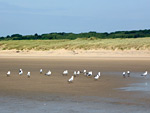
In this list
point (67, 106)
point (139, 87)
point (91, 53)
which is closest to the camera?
point (67, 106)

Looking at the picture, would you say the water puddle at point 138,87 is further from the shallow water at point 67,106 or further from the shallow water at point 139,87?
the shallow water at point 67,106

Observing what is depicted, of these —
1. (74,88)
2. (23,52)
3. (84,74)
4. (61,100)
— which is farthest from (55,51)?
(61,100)

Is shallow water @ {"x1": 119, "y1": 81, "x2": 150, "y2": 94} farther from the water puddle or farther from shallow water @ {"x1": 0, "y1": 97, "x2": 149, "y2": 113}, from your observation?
shallow water @ {"x1": 0, "y1": 97, "x2": 149, "y2": 113}

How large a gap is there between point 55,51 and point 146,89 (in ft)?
143

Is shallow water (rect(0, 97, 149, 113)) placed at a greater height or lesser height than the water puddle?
greater

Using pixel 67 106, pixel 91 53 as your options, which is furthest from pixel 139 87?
pixel 91 53

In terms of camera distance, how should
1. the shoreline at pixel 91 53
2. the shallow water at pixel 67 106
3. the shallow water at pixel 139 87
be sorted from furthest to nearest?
1. the shoreline at pixel 91 53
2. the shallow water at pixel 139 87
3. the shallow water at pixel 67 106

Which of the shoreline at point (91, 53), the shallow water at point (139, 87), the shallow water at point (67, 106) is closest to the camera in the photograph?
the shallow water at point (67, 106)

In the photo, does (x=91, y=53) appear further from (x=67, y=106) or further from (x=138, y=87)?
(x=67, y=106)

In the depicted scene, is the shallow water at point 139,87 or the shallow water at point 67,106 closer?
the shallow water at point 67,106

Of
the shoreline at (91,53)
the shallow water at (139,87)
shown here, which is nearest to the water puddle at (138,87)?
the shallow water at (139,87)

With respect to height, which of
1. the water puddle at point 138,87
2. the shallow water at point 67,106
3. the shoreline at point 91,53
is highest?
the shallow water at point 67,106

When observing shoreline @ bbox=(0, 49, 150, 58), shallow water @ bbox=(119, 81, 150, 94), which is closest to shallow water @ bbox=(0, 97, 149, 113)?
shallow water @ bbox=(119, 81, 150, 94)

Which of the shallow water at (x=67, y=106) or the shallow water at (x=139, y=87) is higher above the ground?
the shallow water at (x=67, y=106)
